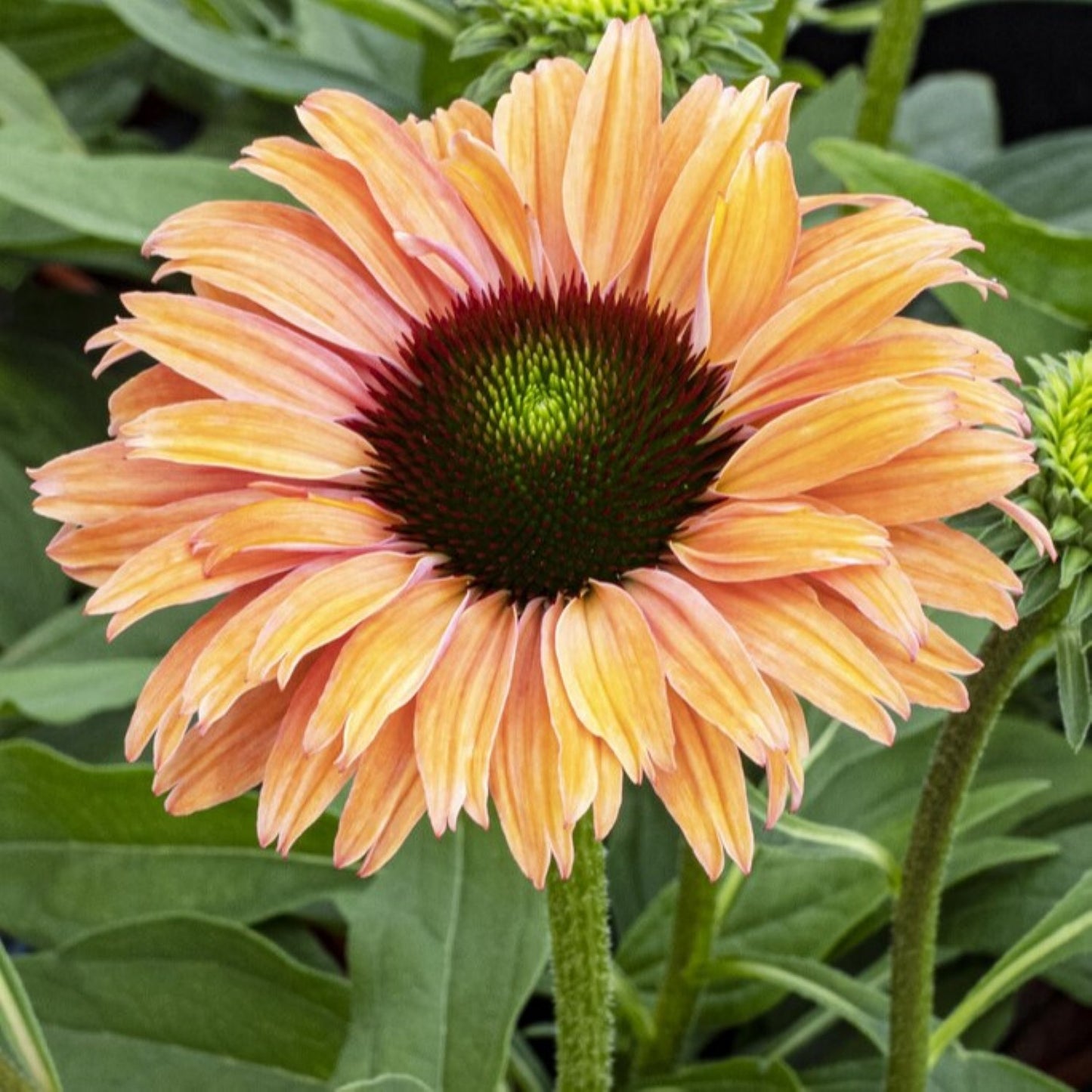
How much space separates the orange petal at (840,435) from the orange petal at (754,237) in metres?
0.04

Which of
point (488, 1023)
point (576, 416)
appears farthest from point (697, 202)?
point (488, 1023)

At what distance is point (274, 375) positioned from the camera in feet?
1.30

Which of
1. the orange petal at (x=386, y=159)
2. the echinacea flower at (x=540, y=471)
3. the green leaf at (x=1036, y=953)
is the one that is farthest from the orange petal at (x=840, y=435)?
the green leaf at (x=1036, y=953)

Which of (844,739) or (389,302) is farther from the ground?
(389,302)

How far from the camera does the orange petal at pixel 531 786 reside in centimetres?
32

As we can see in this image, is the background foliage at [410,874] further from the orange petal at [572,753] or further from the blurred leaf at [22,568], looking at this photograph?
the orange petal at [572,753]

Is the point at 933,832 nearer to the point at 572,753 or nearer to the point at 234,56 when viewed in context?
the point at 572,753

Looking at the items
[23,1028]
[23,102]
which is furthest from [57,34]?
[23,1028]

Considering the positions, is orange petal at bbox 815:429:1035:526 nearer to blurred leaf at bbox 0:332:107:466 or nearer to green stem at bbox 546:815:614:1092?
green stem at bbox 546:815:614:1092

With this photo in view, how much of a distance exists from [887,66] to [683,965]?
39cm

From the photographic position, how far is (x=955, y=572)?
0.34 metres

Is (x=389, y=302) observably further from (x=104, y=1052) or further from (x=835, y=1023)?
(x=835, y=1023)

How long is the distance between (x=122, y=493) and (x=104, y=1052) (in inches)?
10.5

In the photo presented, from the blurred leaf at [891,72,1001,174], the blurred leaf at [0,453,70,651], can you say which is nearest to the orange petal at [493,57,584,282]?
the blurred leaf at [0,453,70,651]
